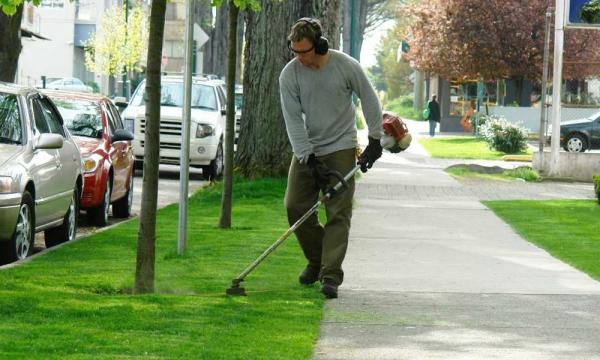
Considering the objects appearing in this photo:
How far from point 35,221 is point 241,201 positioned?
6.80 m

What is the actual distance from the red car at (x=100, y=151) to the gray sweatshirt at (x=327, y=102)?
20.2ft

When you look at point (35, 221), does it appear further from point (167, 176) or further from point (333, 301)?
point (167, 176)

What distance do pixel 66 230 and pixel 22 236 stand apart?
1.98 metres

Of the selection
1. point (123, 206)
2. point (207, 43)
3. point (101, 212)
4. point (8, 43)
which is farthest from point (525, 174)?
point (207, 43)

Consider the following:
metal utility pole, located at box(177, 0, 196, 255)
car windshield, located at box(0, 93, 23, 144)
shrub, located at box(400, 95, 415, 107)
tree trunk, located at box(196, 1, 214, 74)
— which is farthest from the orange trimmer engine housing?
shrub, located at box(400, 95, 415, 107)

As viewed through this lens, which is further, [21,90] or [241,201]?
[241,201]

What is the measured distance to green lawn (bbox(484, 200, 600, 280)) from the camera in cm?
1332

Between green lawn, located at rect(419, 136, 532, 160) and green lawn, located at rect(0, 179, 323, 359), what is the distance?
24.5 metres

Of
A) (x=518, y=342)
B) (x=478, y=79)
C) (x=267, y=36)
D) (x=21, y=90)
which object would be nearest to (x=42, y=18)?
(x=478, y=79)

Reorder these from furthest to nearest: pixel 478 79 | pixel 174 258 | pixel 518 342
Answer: pixel 478 79, pixel 174 258, pixel 518 342

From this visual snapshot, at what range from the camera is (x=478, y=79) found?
180 feet

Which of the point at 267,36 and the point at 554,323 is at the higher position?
the point at 267,36

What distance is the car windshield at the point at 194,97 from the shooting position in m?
26.8

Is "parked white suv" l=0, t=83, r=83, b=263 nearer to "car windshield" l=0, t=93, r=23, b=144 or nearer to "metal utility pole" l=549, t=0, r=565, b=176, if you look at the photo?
"car windshield" l=0, t=93, r=23, b=144
